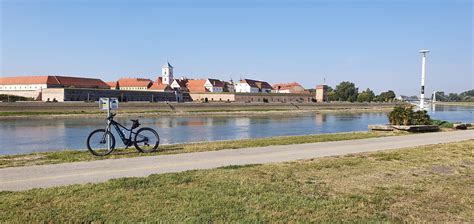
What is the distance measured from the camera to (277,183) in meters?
5.70

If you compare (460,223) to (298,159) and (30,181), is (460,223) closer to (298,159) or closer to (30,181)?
(298,159)

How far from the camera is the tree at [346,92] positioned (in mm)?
120375

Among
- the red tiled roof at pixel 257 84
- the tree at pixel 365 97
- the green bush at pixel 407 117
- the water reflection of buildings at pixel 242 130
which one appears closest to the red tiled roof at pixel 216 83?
the red tiled roof at pixel 257 84

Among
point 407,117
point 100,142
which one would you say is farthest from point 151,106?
point 100,142

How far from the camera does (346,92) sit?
122m

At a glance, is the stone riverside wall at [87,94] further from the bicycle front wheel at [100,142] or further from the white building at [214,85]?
the bicycle front wheel at [100,142]

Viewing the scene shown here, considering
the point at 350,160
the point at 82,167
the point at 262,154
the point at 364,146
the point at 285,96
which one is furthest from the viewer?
the point at 285,96

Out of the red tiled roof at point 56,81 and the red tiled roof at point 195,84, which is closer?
the red tiled roof at point 56,81

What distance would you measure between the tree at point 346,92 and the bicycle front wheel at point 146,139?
372 feet

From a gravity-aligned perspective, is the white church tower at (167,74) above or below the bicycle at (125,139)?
above

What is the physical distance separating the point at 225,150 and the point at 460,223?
6178 millimetres

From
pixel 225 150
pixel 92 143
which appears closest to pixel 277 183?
pixel 225 150

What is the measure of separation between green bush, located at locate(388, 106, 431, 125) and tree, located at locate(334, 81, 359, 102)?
4060 inches

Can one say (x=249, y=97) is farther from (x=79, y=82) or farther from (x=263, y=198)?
(x=263, y=198)
